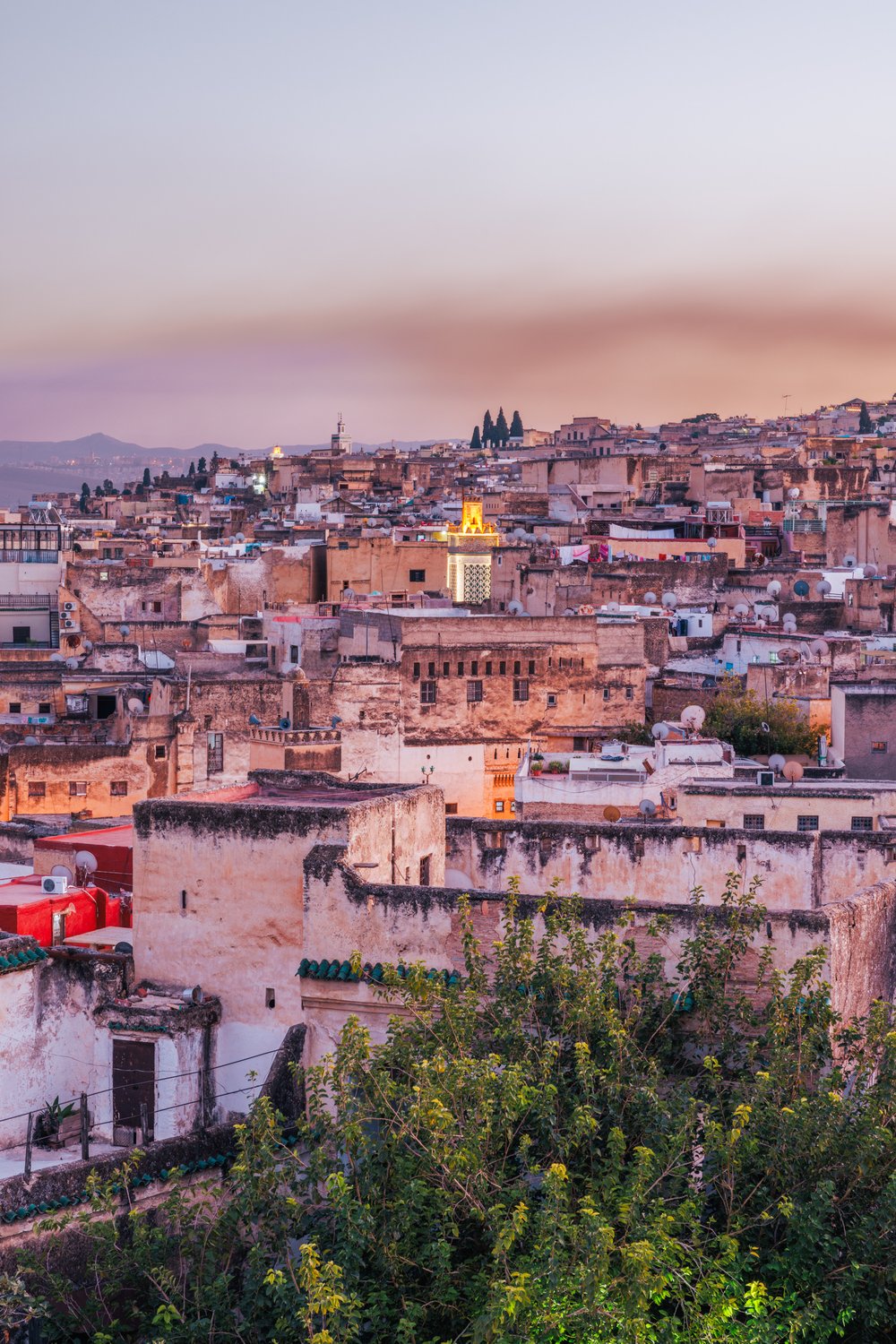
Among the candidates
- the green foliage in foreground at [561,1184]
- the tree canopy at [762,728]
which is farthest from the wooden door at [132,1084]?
the tree canopy at [762,728]

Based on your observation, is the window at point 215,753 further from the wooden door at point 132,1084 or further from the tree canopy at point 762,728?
the wooden door at point 132,1084

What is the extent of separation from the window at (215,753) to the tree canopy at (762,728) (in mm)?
8445

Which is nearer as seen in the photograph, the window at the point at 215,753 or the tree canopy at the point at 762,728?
the tree canopy at the point at 762,728

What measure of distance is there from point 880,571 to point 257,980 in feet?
121

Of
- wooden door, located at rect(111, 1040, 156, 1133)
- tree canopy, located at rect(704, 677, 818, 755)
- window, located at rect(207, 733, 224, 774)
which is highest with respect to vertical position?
tree canopy, located at rect(704, 677, 818, 755)

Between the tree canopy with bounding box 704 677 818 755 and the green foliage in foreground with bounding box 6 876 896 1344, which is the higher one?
the tree canopy with bounding box 704 677 818 755

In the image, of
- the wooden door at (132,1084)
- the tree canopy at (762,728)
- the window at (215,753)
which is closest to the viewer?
the wooden door at (132,1084)

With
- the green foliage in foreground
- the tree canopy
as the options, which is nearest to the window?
the tree canopy

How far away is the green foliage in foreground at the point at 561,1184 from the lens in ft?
31.6

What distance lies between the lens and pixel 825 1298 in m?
9.79

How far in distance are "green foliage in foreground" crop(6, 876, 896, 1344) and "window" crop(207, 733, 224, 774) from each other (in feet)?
60.3

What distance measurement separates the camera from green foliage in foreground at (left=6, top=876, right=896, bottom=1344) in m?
9.62

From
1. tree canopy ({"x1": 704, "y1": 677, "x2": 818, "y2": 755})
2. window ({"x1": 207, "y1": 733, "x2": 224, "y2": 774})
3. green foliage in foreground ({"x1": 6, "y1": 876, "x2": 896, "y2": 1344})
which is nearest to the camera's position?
green foliage in foreground ({"x1": 6, "y1": 876, "x2": 896, "y2": 1344})

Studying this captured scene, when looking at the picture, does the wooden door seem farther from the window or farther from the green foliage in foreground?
the window
